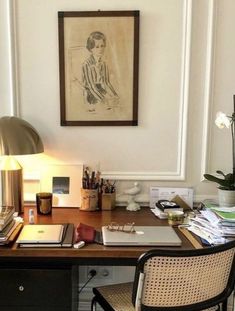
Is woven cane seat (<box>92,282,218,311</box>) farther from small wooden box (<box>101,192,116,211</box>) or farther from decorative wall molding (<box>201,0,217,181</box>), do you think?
decorative wall molding (<box>201,0,217,181</box>)

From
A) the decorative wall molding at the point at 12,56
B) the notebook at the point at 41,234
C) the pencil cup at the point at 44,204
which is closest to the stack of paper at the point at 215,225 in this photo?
the notebook at the point at 41,234

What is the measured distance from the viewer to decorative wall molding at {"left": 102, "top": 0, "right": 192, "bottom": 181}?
74.5 inches

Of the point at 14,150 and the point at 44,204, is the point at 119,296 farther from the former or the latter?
the point at 14,150

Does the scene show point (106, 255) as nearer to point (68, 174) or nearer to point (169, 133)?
point (68, 174)

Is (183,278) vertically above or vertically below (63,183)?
below

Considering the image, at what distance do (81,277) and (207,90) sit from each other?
137cm

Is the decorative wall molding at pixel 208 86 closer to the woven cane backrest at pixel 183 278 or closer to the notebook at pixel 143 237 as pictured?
the notebook at pixel 143 237

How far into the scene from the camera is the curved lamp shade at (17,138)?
1.68 meters

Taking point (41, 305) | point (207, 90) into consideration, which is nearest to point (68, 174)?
point (41, 305)

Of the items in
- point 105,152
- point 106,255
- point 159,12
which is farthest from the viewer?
point 105,152

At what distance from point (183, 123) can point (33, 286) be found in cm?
118

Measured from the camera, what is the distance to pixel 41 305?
142cm

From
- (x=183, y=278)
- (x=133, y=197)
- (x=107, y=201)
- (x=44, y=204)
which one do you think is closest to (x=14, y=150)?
(x=44, y=204)

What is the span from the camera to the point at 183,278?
1248mm
